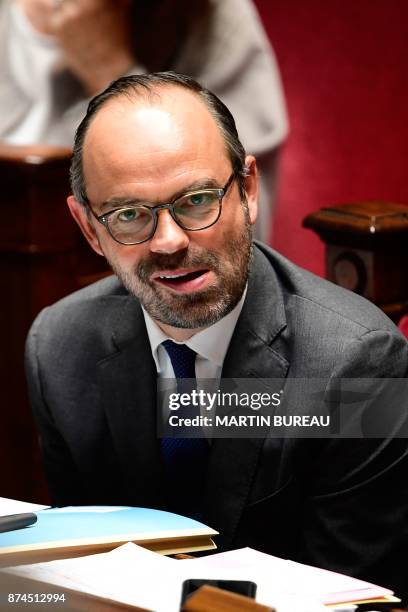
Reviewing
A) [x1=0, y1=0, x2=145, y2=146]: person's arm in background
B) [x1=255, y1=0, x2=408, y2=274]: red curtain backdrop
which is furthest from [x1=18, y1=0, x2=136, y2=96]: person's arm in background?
[x1=255, y1=0, x2=408, y2=274]: red curtain backdrop

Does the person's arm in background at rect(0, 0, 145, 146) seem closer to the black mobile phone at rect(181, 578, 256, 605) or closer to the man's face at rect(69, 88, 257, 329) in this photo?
the man's face at rect(69, 88, 257, 329)

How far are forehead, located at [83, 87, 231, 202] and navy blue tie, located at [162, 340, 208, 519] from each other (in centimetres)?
39

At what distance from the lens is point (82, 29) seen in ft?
10.9

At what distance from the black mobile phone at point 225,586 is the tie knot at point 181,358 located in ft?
2.81

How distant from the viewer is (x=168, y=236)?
69.4 inches

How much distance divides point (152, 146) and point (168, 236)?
17 cm

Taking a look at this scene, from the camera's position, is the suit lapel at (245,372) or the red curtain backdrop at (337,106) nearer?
the suit lapel at (245,372)

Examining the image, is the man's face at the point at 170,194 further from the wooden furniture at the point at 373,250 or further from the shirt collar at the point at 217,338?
Result: the wooden furniture at the point at 373,250

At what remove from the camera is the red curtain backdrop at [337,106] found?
300 centimetres

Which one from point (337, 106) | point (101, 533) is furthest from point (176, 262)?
point (337, 106)

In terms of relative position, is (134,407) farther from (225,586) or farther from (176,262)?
(225,586)

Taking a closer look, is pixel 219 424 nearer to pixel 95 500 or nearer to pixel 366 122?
pixel 95 500

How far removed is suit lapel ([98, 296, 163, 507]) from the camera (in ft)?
6.82

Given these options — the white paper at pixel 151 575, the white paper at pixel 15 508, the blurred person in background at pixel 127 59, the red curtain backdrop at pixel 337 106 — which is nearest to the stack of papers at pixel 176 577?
the white paper at pixel 151 575
